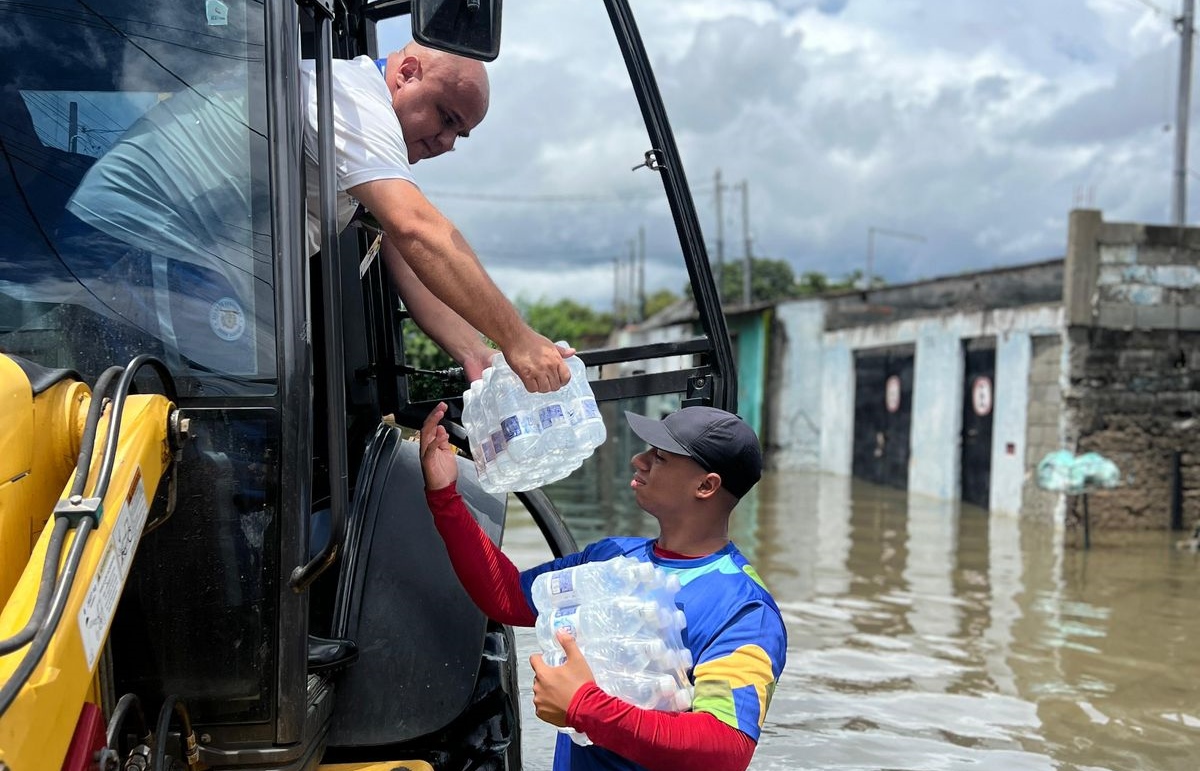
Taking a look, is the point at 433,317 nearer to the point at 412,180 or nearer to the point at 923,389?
the point at 412,180

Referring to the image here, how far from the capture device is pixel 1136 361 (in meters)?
13.2

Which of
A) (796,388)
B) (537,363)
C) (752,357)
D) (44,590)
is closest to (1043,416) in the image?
(796,388)

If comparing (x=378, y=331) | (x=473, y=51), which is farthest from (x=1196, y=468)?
(x=473, y=51)

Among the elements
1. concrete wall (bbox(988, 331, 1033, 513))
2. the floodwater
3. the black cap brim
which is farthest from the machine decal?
concrete wall (bbox(988, 331, 1033, 513))

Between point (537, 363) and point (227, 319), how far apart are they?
2.24 feet

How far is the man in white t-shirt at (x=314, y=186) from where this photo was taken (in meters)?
2.15

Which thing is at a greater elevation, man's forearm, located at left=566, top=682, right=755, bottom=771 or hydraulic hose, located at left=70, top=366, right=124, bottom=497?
hydraulic hose, located at left=70, top=366, right=124, bottom=497

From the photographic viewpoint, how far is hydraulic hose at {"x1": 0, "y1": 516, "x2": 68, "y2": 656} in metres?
1.48

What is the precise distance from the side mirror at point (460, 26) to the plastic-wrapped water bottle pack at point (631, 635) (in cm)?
109

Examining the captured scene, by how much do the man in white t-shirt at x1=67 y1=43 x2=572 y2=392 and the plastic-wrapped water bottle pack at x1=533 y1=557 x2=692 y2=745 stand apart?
0.50 metres

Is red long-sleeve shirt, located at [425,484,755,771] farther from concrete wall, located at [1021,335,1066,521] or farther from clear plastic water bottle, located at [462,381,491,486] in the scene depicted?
concrete wall, located at [1021,335,1066,521]

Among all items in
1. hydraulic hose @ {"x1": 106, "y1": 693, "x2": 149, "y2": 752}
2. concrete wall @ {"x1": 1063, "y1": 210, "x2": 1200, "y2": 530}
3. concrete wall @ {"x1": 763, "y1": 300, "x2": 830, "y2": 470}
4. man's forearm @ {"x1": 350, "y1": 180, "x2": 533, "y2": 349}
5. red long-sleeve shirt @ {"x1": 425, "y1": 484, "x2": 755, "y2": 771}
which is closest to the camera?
hydraulic hose @ {"x1": 106, "y1": 693, "x2": 149, "y2": 752}

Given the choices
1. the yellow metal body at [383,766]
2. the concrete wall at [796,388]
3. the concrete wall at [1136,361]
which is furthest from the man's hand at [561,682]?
the concrete wall at [796,388]

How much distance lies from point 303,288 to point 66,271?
43 cm
